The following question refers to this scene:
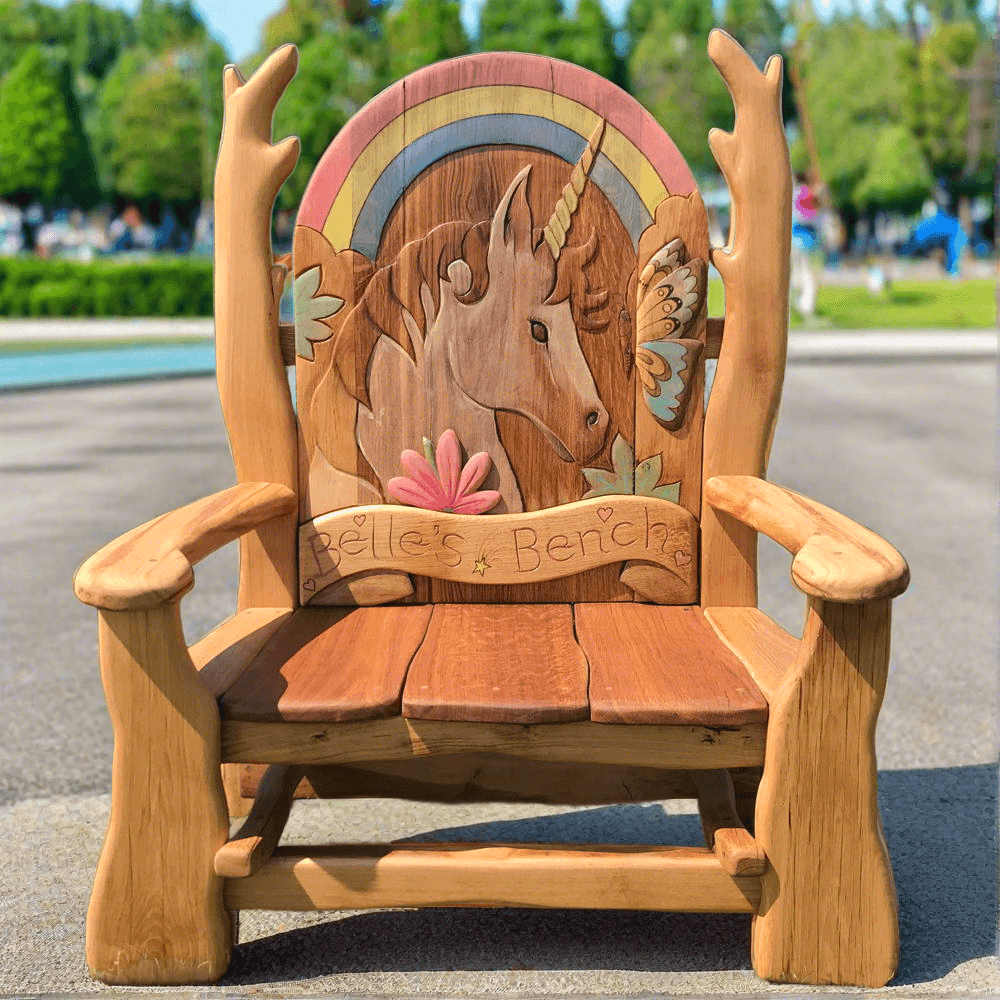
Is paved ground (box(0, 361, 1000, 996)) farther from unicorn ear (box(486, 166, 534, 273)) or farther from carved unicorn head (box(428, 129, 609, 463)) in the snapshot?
unicorn ear (box(486, 166, 534, 273))

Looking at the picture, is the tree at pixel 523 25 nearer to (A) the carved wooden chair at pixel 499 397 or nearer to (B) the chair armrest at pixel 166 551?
(A) the carved wooden chair at pixel 499 397

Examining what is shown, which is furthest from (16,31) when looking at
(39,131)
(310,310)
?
(310,310)

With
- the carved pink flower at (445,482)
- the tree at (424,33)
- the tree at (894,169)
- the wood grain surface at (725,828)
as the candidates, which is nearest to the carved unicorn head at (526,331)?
the carved pink flower at (445,482)

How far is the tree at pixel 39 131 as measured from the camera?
137 ft

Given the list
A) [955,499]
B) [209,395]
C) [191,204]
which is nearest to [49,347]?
[209,395]

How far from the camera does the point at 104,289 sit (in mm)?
23406

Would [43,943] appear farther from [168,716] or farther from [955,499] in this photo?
[955,499]

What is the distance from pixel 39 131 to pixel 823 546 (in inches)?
1771

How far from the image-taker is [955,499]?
698 cm

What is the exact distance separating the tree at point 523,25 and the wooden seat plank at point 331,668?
134 feet

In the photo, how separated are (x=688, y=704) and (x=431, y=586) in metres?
0.74

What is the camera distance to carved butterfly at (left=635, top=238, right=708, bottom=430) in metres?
2.46

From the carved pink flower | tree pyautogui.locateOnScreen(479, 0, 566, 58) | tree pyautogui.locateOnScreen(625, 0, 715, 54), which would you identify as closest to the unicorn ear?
the carved pink flower

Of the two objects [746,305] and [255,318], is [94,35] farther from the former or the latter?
[746,305]
